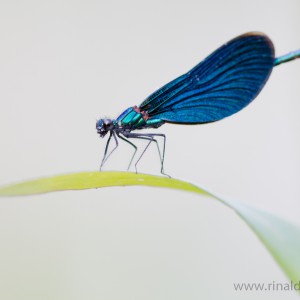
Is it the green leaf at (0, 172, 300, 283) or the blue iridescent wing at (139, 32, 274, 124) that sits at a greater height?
the blue iridescent wing at (139, 32, 274, 124)

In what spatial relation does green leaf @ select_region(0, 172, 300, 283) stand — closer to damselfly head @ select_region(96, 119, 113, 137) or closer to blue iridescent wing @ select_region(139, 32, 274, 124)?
blue iridescent wing @ select_region(139, 32, 274, 124)

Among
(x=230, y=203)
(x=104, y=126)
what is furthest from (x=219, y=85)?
(x=230, y=203)

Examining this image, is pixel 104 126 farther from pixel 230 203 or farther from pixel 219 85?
pixel 230 203

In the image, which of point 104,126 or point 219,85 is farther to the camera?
point 104,126

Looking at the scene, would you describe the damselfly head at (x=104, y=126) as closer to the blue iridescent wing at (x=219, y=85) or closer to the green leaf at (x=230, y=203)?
the blue iridescent wing at (x=219, y=85)

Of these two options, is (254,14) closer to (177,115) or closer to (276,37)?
(276,37)

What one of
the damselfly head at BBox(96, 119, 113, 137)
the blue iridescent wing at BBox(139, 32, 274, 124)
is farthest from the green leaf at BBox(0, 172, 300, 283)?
the damselfly head at BBox(96, 119, 113, 137)

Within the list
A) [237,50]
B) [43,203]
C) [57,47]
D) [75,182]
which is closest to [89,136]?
[43,203]
